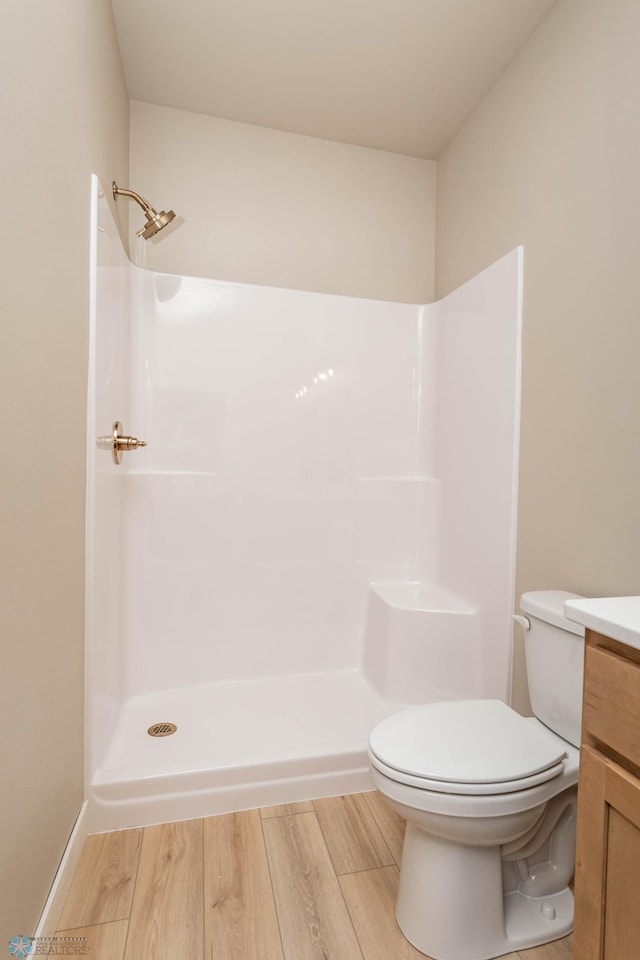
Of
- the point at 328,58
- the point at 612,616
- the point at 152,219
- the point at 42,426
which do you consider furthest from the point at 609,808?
the point at 328,58

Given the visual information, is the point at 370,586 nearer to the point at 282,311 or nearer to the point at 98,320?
the point at 282,311

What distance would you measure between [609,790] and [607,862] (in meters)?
0.11

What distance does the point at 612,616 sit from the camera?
0.75 meters

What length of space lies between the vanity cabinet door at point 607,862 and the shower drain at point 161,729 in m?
1.38

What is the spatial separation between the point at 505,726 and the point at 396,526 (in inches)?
46.3

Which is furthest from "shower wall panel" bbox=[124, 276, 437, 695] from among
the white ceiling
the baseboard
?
the white ceiling

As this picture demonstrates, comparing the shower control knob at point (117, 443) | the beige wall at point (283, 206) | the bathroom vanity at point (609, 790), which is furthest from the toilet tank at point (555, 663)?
the beige wall at point (283, 206)

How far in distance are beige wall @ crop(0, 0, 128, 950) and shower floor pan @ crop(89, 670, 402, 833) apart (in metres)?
0.18

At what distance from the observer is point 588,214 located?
1437mm

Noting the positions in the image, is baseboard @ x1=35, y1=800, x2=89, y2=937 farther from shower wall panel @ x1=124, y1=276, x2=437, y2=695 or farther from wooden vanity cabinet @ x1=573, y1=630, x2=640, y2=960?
wooden vanity cabinet @ x1=573, y1=630, x2=640, y2=960

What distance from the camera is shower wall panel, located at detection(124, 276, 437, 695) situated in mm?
2057

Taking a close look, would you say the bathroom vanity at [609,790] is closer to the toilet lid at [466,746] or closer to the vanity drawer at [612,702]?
the vanity drawer at [612,702]

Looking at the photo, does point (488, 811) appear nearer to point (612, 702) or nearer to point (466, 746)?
point (466, 746)

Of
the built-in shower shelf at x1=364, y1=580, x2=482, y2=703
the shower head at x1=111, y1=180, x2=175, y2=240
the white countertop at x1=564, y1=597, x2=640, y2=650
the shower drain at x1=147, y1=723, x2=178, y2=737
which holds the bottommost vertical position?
the shower drain at x1=147, y1=723, x2=178, y2=737
